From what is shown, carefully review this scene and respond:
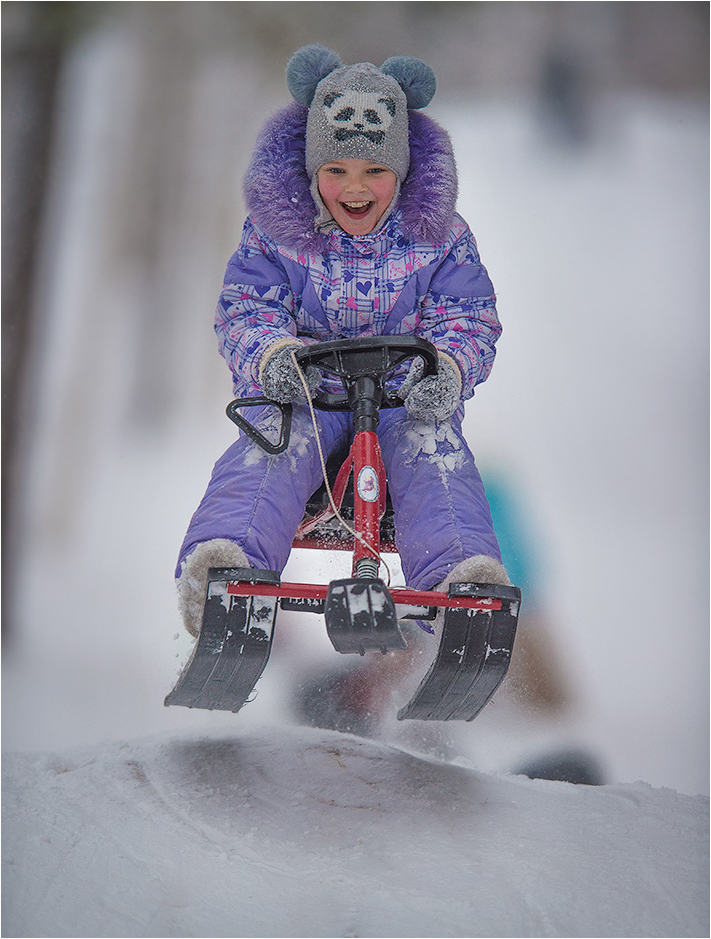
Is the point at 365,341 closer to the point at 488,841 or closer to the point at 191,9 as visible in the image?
the point at 488,841

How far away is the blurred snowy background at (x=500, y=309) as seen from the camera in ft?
5.28


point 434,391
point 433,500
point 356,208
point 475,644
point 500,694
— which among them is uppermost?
point 356,208

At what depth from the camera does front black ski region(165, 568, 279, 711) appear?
3.04ft

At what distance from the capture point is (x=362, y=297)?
1.24m

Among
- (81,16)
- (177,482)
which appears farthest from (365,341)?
(81,16)

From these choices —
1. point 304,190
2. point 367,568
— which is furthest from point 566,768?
point 304,190

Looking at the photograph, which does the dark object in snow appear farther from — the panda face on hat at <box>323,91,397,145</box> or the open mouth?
the panda face on hat at <box>323,91,397,145</box>

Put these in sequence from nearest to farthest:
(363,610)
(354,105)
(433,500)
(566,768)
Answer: (363,610) → (433,500) → (354,105) → (566,768)

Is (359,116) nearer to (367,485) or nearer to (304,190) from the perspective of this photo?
(304,190)

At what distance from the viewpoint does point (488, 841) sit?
3.34ft

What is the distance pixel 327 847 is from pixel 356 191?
0.95m

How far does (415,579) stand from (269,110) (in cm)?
142

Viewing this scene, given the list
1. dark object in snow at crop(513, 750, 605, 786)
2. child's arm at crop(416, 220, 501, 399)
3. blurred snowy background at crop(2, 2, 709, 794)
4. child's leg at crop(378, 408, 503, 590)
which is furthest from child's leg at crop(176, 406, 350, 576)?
dark object in snow at crop(513, 750, 605, 786)

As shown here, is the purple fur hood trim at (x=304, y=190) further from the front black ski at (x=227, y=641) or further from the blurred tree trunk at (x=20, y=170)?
the blurred tree trunk at (x=20, y=170)
